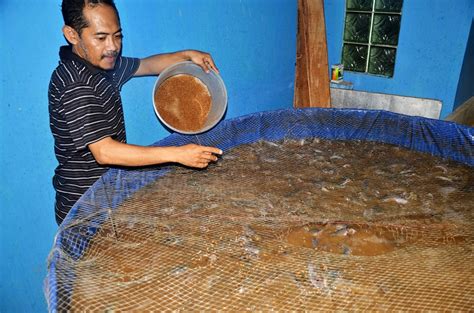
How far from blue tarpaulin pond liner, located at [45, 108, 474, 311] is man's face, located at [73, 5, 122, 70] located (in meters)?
0.74

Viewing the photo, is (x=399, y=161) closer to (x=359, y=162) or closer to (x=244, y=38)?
(x=359, y=162)

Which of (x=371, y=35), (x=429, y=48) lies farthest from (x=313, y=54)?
(x=429, y=48)

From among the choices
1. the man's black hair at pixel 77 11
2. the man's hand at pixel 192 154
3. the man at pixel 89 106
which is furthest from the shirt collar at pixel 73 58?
the man's hand at pixel 192 154

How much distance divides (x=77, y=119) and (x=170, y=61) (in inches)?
42.5

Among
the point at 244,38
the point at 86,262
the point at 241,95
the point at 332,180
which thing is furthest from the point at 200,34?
the point at 86,262

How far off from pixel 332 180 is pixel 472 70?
313cm

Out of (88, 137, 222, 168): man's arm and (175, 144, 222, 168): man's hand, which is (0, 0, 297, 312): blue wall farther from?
(175, 144, 222, 168): man's hand

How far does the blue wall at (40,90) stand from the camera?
2.06m

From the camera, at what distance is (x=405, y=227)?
207 centimetres

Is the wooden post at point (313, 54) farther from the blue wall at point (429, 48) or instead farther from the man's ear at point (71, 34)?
the man's ear at point (71, 34)

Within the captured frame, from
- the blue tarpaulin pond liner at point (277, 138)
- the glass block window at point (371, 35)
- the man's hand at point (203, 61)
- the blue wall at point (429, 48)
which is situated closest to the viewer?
the blue tarpaulin pond liner at point (277, 138)

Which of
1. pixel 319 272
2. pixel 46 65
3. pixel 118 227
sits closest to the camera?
pixel 319 272

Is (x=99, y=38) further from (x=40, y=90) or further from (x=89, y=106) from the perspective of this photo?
(x=40, y=90)

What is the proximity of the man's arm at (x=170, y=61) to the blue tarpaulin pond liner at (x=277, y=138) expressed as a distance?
55 centimetres
